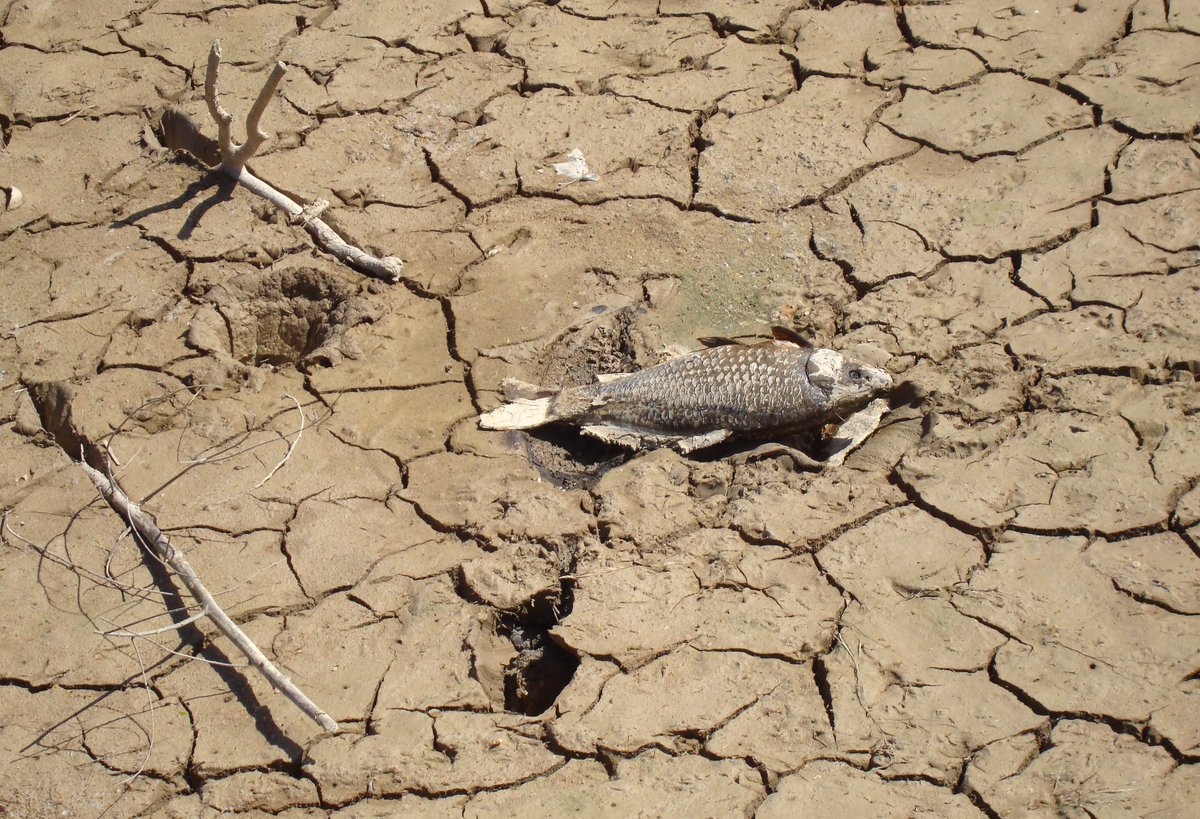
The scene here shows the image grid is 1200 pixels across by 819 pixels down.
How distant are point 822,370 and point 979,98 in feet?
7.12

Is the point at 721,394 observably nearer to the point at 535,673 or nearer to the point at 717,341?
the point at 717,341

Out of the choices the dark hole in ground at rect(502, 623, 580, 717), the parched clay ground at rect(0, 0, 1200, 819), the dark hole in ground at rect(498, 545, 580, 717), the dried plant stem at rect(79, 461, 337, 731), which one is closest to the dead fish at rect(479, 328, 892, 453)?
the parched clay ground at rect(0, 0, 1200, 819)

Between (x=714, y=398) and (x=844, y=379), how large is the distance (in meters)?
0.47

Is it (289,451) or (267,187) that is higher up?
(267,187)

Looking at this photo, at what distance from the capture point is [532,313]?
4.50 meters

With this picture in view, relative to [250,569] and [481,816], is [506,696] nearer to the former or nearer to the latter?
[481,816]

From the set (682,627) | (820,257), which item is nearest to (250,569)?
(682,627)

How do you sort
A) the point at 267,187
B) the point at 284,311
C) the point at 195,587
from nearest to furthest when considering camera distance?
the point at 195,587 < the point at 284,311 < the point at 267,187

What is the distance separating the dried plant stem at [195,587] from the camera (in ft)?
10.2

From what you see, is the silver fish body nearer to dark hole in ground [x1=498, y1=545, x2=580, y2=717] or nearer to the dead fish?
the dead fish

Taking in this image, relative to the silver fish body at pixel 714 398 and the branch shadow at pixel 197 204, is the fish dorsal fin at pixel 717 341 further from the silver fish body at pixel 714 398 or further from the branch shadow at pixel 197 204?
the branch shadow at pixel 197 204

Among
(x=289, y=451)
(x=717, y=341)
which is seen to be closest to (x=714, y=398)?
(x=717, y=341)

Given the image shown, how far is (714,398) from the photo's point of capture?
388cm

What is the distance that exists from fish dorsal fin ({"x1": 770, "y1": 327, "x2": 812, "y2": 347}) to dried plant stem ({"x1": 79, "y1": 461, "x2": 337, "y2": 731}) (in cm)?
220
